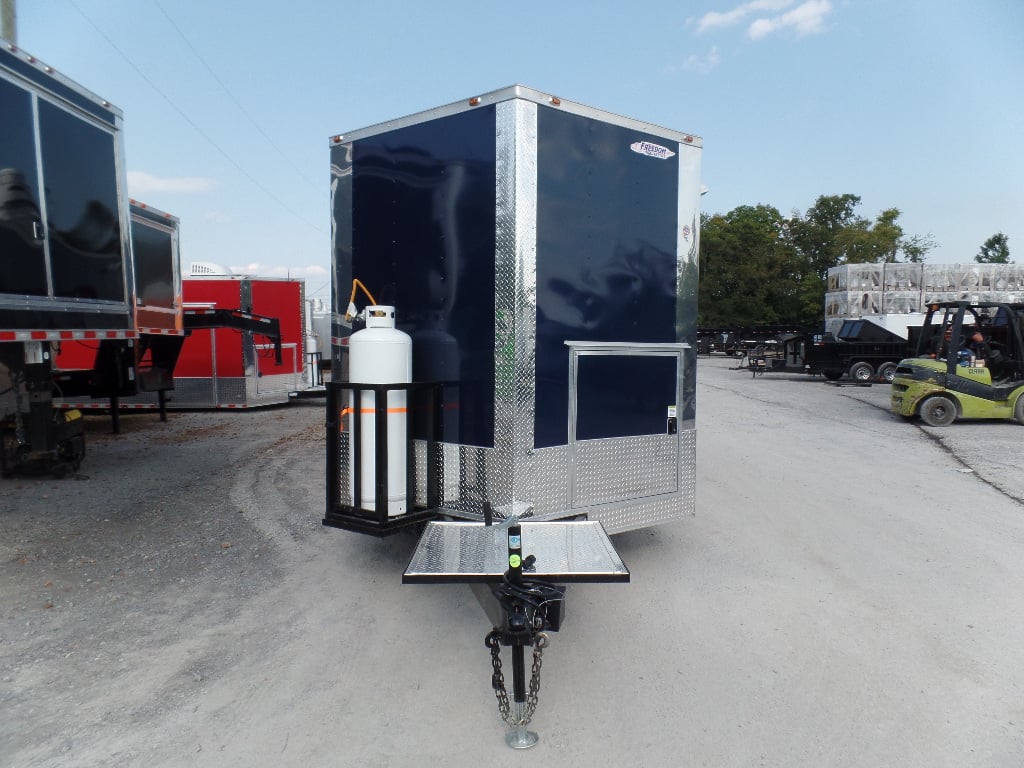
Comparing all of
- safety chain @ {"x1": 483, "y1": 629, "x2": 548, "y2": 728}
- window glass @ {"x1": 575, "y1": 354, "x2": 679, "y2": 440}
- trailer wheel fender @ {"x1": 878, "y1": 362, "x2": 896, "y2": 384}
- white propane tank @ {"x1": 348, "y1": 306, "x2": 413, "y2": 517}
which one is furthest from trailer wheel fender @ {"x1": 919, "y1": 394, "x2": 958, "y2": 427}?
safety chain @ {"x1": 483, "y1": 629, "x2": 548, "y2": 728}

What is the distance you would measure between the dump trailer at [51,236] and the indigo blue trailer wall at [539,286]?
2805mm

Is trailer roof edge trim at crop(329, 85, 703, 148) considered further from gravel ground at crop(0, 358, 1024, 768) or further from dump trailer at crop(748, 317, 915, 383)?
dump trailer at crop(748, 317, 915, 383)

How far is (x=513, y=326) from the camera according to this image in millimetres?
3990

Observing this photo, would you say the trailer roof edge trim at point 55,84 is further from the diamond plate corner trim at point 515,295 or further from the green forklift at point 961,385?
the green forklift at point 961,385

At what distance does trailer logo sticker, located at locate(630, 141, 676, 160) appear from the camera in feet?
14.6

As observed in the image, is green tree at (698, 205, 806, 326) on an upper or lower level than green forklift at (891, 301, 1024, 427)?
upper

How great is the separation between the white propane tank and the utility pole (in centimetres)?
1012

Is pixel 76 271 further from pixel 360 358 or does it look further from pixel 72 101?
pixel 360 358

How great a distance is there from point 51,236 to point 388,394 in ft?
13.1

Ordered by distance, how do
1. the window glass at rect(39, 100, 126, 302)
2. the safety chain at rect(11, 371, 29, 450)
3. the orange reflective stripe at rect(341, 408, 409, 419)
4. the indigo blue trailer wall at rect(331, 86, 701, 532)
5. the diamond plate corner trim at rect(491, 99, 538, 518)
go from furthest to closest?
the safety chain at rect(11, 371, 29, 450), the window glass at rect(39, 100, 126, 302), the orange reflective stripe at rect(341, 408, 409, 419), the indigo blue trailer wall at rect(331, 86, 701, 532), the diamond plate corner trim at rect(491, 99, 538, 518)

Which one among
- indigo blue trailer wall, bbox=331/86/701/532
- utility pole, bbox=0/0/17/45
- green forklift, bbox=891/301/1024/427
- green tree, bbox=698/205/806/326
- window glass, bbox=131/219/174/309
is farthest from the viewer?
green tree, bbox=698/205/806/326

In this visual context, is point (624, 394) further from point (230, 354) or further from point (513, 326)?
point (230, 354)

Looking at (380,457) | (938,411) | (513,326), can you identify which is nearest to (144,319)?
(380,457)

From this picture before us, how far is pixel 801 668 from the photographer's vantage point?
354cm
